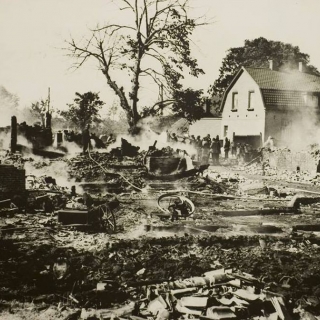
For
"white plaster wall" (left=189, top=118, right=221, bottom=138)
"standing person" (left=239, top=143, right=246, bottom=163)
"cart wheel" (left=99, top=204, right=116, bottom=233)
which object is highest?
"white plaster wall" (left=189, top=118, right=221, bottom=138)

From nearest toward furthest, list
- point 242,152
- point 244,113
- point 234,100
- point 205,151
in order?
point 205,151
point 242,152
point 244,113
point 234,100

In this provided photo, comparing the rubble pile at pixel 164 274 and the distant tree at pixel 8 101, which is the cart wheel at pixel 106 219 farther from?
the distant tree at pixel 8 101

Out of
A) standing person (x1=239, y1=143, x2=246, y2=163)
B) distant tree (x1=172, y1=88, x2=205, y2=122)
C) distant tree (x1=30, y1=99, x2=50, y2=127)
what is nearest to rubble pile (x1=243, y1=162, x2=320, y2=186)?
standing person (x1=239, y1=143, x2=246, y2=163)

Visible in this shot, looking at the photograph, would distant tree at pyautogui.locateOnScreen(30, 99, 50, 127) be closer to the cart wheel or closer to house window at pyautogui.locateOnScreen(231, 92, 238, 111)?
house window at pyautogui.locateOnScreen(231, 92, 238, 111)

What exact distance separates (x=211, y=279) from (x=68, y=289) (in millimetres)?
2251

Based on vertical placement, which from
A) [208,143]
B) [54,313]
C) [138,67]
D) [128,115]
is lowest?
[54,313]

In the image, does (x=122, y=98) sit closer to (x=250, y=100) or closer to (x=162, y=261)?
(x=250, y=100)

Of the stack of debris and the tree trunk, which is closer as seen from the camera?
the stack of debris

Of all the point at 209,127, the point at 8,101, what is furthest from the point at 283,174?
the point at 8,101

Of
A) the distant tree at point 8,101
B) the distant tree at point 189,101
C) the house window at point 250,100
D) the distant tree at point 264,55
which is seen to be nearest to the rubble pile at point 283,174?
the distant tree at point 189,101

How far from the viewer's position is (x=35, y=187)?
14391 millimetres

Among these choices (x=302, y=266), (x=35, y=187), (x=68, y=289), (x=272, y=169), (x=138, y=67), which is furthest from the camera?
(x=138, y=67)

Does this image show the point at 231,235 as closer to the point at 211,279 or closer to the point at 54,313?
the point at 211,279

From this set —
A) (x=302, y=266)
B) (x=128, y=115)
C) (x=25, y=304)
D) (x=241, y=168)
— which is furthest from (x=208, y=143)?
(x=25, y=304)
